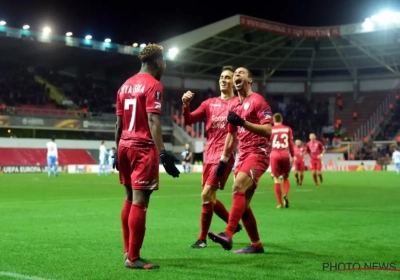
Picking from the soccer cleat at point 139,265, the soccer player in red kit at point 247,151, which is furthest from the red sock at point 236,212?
the soccer cleat at point 139,265

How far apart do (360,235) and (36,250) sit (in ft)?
16.2

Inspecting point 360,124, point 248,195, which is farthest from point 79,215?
point 360,124

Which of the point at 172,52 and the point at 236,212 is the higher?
the point at 172,52

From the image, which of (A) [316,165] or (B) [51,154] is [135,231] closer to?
(A) [316,165]

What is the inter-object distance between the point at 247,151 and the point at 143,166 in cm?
202

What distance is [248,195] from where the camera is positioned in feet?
25.1

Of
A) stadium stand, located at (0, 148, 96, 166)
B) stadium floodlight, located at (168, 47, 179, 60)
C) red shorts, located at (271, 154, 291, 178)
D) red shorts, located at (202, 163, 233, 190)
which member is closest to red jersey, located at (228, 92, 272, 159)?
red shorts, located at (202, 163, 233, 190)

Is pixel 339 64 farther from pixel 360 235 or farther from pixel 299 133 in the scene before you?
pixel 360 235

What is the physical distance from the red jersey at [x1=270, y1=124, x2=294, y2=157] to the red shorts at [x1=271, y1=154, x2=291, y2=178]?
0.15m

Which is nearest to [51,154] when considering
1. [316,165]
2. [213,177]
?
[316,165]

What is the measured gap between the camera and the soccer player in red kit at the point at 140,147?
631cm

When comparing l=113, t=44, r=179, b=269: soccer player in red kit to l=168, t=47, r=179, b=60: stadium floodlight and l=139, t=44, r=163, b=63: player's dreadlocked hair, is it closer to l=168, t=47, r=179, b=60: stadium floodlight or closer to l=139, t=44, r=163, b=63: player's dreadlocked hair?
l=139, t=44, r=163, b=63: player's dreadlocked hair

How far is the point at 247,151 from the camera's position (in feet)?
26.1

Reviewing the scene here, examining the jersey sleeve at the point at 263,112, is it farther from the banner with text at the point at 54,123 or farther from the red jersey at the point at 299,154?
the banner with text at the point at 54,123
